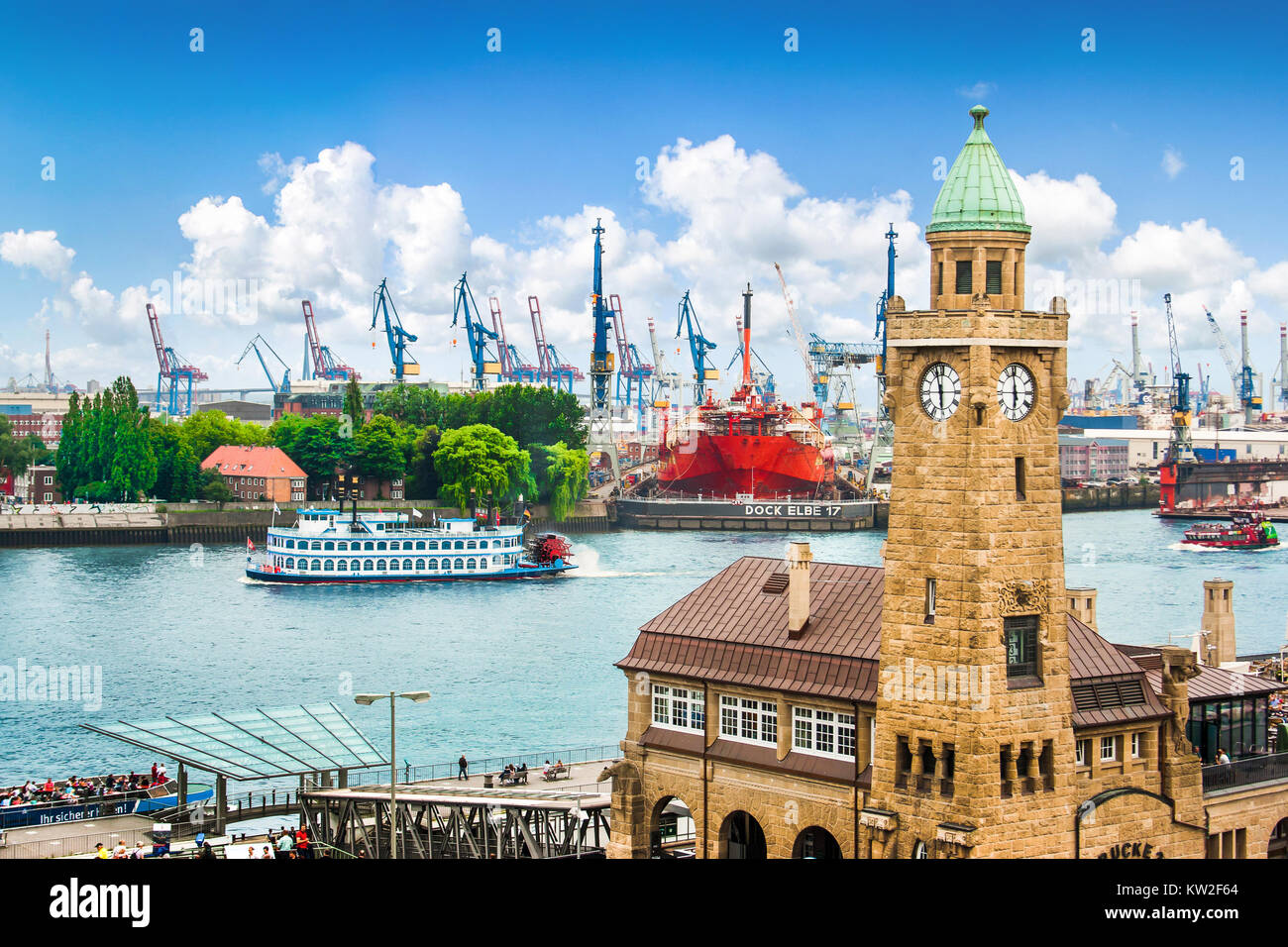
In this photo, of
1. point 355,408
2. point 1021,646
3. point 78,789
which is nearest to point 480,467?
point 355,408

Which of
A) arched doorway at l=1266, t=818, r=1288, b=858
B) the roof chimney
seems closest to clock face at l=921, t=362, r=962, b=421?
the roof chimney

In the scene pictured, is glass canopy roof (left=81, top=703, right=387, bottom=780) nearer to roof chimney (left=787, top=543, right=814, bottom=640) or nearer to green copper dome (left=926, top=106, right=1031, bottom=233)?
roof chimney (left=787, top=543, right=814, bottom=640)

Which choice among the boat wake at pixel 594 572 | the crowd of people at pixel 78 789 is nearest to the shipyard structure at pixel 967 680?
the crowd of people at pixel 78 789

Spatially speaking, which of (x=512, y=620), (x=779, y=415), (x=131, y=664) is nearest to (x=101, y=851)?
(x=131, y=664)

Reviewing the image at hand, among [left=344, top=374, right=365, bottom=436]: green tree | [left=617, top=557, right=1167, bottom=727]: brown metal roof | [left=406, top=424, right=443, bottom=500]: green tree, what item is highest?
[left=344, top=374, right=365, bottom=436]: green tree

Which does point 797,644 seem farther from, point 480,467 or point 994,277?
point 480,467
